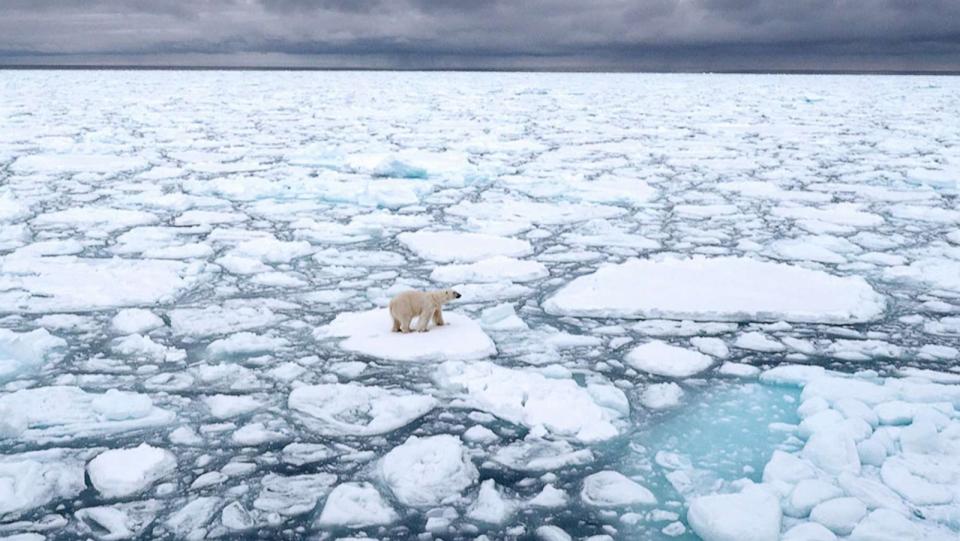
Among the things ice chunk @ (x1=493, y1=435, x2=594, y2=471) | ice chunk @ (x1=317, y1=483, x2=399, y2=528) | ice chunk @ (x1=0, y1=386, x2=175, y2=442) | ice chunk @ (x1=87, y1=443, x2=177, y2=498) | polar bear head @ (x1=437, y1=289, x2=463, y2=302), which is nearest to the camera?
ice chunk @ (x1=317, y1=483, x2=399, y2=528)

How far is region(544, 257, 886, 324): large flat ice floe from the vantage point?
335cm

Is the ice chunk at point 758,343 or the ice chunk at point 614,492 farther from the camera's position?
the ice chunk at point 758,343

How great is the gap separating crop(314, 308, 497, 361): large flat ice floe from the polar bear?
0.04 m

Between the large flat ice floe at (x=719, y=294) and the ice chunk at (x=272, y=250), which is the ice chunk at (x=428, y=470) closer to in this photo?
the large flat ice floe at (x=719, y=294)

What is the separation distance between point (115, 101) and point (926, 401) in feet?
70.2

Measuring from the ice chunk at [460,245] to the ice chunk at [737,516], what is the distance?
8.39ft

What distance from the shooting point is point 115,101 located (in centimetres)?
1977

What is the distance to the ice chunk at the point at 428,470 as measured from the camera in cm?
196

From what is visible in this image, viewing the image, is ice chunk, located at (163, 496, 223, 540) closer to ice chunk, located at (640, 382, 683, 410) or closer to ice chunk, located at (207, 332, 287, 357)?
ice chunk, located at (207, 332, 287, 357)

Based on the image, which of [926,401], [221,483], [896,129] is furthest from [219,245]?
[896,129]

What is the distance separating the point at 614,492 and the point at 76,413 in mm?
1735

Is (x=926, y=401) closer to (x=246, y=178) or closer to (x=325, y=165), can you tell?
(x=246, y=178)

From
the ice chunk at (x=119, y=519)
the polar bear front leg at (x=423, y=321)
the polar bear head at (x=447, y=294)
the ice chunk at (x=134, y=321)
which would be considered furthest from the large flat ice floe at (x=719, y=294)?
the ice chunk at (x=119, y=519)

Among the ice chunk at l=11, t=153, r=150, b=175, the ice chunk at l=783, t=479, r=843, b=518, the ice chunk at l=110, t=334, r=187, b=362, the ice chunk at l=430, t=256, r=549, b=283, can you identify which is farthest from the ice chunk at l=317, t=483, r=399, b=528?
the ice chunk at l=11, t=153, r=150, b=175
